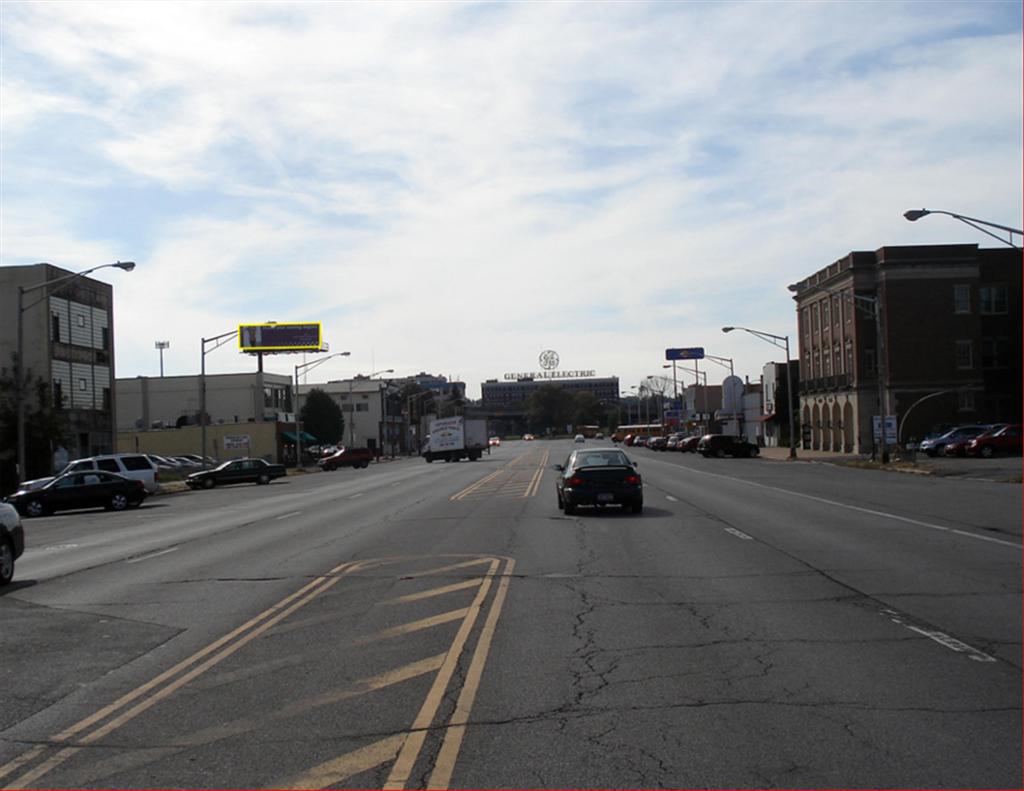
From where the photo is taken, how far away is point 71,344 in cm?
5666

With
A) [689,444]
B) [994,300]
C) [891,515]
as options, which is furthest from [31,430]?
[994,300]

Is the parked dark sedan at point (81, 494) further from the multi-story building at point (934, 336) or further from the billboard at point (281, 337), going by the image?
the billboard at point (281, 337)

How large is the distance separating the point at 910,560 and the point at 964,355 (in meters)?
62.2

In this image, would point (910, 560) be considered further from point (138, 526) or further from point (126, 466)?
point (126, 466)

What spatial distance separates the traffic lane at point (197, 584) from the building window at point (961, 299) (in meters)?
56.4

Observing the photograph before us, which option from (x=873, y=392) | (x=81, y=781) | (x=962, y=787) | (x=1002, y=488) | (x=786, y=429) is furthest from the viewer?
(x=786, y=429)

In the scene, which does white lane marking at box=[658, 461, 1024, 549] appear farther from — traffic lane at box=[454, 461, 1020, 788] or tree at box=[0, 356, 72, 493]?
tree at box=[0, 356, 72, 493]

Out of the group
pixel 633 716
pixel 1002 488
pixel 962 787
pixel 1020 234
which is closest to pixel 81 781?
pixel 633 716

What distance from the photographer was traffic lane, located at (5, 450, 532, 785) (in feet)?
30.8

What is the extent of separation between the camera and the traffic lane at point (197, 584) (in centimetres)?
940

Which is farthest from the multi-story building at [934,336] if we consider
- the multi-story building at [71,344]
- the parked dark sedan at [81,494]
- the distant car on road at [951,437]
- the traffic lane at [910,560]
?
the traffic lane at [910,560]

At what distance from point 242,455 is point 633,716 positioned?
75.9 meters

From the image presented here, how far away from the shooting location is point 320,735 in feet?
22.9

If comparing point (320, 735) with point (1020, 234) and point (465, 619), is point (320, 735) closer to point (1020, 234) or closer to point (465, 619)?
point (465, 619)
